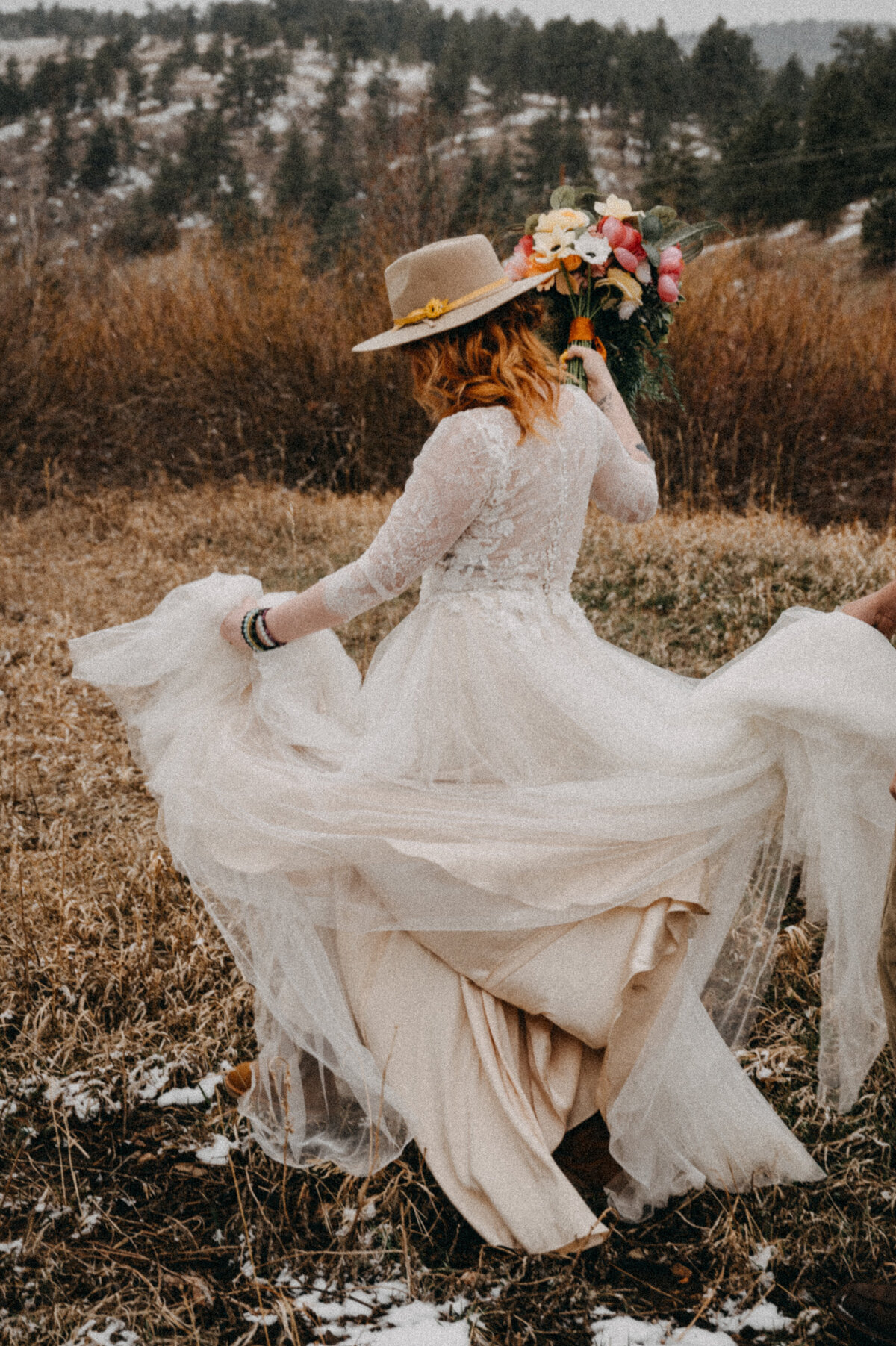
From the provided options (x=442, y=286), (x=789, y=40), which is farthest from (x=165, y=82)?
(x=442, y=286)

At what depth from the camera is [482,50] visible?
7219 centimetres

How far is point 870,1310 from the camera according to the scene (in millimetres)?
1963

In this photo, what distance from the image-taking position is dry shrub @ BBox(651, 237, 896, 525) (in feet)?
33.1

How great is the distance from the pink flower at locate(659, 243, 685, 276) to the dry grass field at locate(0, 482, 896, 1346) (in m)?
1.94

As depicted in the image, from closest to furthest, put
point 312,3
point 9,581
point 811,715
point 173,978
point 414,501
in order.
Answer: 1. point 811,715
2. point 414,501
3. point 173,978
4. point 9,581
5. point 312,3

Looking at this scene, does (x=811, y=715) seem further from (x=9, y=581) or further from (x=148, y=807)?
(x=9, y=581)

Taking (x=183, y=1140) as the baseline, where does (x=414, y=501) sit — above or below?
above

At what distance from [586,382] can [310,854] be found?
1.36 m

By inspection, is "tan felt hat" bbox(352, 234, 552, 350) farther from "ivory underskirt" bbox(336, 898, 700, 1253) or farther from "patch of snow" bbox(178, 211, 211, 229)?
"patch of snow" bbox(178, 211, 211, 229)

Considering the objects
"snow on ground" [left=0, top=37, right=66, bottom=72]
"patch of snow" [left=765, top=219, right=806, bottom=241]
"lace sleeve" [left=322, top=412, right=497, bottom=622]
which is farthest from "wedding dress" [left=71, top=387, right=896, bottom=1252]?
"snow on ground" [left=0, top=37, right=66, bottom=72]

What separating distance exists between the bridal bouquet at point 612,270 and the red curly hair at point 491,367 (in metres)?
0.38

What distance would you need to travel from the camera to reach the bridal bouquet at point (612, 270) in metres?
2.68

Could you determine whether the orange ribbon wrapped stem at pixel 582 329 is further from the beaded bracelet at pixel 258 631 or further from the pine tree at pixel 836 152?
the pine tree at pixel 836 152

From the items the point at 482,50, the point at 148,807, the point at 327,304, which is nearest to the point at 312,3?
the point at 482,50
